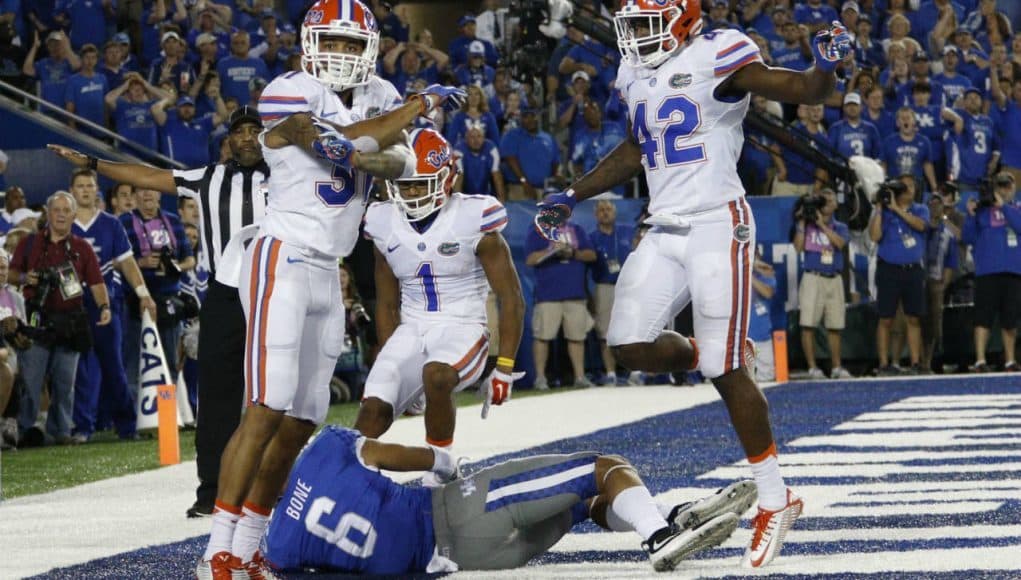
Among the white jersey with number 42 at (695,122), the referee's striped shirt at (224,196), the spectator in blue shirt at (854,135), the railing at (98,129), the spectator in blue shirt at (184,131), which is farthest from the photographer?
the spectator in blue shirt at (854,135)

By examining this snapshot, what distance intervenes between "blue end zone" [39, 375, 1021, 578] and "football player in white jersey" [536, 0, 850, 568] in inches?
20.8

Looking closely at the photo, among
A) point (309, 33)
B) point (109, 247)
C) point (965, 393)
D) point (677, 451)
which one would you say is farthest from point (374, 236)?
point (965, 393)

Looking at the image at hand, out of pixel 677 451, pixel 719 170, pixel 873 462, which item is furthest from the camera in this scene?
pixel 677 451

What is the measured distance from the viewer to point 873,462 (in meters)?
7.63

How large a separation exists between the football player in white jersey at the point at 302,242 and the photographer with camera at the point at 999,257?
973 centimetres

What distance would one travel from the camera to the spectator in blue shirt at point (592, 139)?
577 inches

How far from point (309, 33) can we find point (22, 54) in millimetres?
11939

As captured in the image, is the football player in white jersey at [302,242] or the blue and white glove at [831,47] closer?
the football player in white jersey at [302,242]

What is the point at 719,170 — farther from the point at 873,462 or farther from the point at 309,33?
the point at 873,462

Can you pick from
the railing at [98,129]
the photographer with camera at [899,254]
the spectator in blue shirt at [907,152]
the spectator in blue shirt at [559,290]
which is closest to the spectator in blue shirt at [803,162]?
the spectator in blue shirt at [907,152]

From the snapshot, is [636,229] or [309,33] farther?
[636,229]

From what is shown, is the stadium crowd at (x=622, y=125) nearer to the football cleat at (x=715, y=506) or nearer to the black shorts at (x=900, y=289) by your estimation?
the black shorts at (x=900, y=289)

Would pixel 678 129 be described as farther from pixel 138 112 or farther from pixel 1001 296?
pixel 138 112

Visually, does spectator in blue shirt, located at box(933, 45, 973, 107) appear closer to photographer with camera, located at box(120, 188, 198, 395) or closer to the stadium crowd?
the stadium crowd
